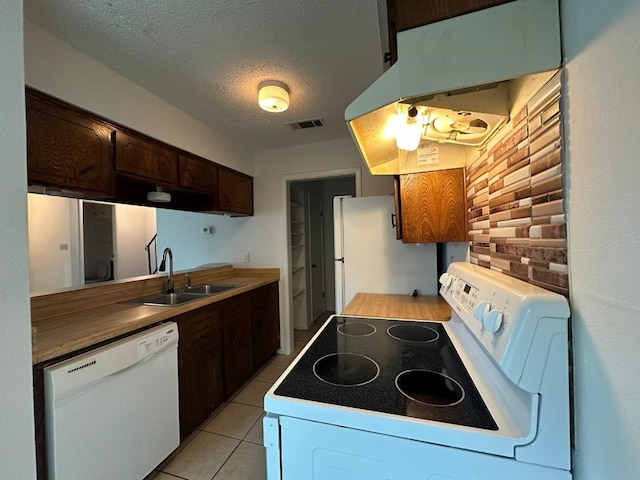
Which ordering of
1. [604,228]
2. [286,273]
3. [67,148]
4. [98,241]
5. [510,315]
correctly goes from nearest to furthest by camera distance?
1. [604,228]
2. [510,315]
3. [67,148]
4. [286,273]
5. [98,241]

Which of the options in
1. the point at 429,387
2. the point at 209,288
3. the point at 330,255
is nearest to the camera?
the point at 429,387

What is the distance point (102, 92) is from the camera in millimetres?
1577

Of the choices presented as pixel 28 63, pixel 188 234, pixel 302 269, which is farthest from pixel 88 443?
pixel 302 269

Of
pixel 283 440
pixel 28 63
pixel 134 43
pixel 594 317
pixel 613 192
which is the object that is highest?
pixel 134 43

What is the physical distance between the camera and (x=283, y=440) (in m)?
0.74

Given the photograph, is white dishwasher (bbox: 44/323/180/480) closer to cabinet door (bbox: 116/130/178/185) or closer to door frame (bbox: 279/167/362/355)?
cabinet door (bbox: 116/130/178/185)

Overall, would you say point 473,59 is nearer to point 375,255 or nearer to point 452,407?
point 452,407

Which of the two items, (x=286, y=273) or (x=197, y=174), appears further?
(x=286, y=273)

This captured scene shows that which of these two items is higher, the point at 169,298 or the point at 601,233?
the point at 601,233

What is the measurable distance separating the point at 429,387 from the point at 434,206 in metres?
1.05

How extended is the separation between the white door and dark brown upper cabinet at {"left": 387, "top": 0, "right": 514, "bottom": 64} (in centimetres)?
354

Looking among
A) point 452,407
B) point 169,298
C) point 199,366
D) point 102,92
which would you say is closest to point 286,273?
point 169,298

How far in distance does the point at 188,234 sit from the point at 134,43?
7.49ft

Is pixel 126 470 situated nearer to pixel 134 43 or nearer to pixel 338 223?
pixel 338 223
